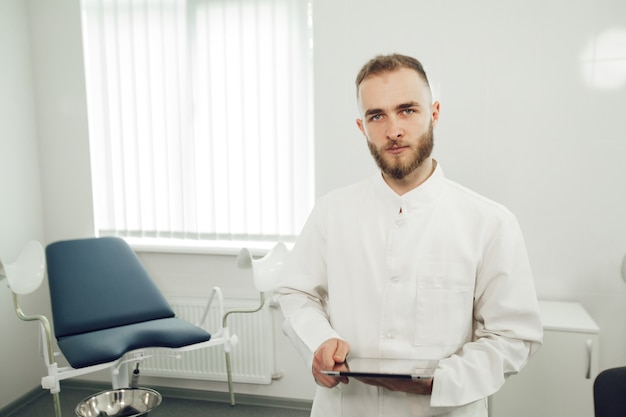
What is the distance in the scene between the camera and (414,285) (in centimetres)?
129

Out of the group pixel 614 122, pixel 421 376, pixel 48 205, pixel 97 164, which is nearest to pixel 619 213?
pixel 614 122

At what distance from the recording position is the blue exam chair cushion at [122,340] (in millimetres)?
2203

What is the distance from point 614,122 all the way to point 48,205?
3.04 metres

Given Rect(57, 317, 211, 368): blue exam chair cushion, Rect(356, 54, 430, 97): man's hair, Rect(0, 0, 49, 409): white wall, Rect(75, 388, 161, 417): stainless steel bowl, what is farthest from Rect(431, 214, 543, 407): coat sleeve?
Rect(0, 0, 49, 409): white wall

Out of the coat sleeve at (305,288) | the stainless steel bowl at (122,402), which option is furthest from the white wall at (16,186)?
the coat sleeve at (305,288)

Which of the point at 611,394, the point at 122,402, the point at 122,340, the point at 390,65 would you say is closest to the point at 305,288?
the point at 390,65

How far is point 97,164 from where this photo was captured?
3.12m

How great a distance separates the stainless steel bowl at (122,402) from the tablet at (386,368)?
1084 mm

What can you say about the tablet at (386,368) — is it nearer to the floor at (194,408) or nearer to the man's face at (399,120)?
the man's face at (399,120)

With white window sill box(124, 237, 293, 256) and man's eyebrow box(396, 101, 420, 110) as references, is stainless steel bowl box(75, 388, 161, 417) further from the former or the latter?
man's eyebrow box(396, 101, 420, 110)

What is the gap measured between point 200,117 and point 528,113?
66.3 inches

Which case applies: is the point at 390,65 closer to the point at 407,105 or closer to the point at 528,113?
the point at 407,105

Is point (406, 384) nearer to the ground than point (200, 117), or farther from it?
nearer to the ground

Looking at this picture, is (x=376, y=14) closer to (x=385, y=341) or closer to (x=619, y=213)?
(x=619, y=213)
